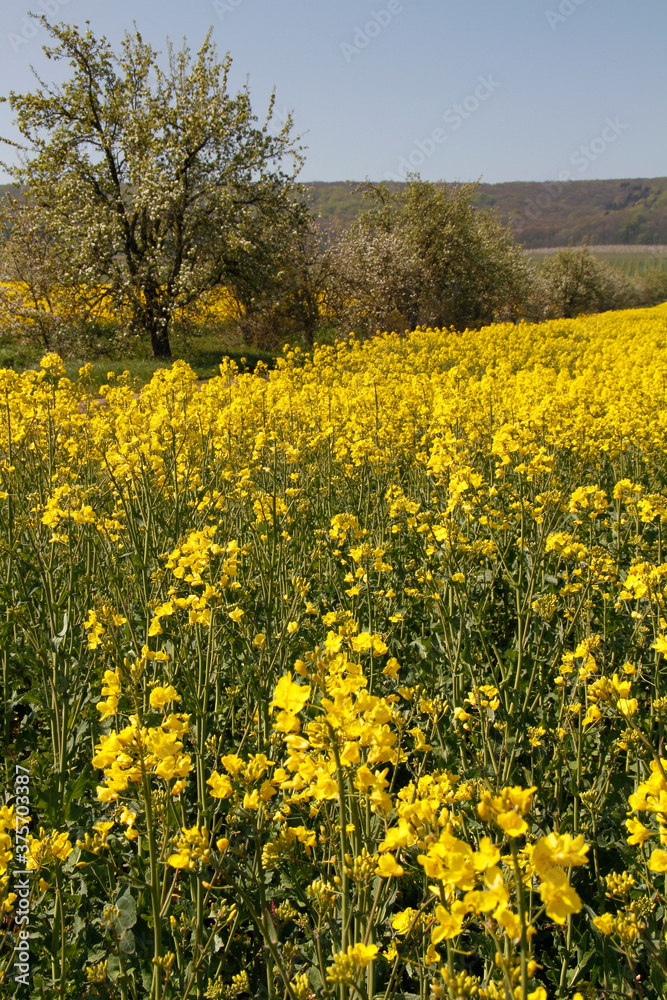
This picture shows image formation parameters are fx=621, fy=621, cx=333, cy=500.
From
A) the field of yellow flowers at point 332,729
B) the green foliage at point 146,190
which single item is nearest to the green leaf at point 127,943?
the field of yellow flowers at point 332,729

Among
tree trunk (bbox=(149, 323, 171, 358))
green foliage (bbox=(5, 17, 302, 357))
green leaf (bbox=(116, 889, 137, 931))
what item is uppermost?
green foliage (bbox=(5, 17, 302, 357))

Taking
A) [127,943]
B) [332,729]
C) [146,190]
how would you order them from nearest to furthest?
1. [332,729]
2. [127,943]
3. [146,190]

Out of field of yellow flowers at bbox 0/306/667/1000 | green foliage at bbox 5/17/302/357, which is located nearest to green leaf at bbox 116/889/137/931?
field of yellow flowers at bbox 0/306/667/1000

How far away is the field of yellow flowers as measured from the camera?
1185 mm

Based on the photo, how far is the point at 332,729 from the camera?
3.47 ft

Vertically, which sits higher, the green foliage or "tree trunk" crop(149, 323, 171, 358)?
the green foliage

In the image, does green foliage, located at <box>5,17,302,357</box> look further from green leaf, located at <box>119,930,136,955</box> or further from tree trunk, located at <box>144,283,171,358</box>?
green leaf, located at <box>119,930,136,955</box>

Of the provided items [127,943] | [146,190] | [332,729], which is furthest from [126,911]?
[146,190]

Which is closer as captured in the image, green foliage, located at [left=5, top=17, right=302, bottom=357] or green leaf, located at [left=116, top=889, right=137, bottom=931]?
green leaf, located at [left=116, top=889, right=137, bottom=931]

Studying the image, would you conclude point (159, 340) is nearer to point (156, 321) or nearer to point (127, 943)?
point (156, 321)

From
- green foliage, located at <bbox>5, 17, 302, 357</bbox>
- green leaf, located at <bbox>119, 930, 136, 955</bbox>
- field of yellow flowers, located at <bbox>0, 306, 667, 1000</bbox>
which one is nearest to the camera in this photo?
field of yellow flowers, located at <bbox>0, 306, 667, 1000</bbox>

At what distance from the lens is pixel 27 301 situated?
1827cm

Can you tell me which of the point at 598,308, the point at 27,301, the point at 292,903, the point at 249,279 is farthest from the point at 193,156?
the point at 598,308

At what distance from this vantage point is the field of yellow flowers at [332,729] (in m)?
1.18
